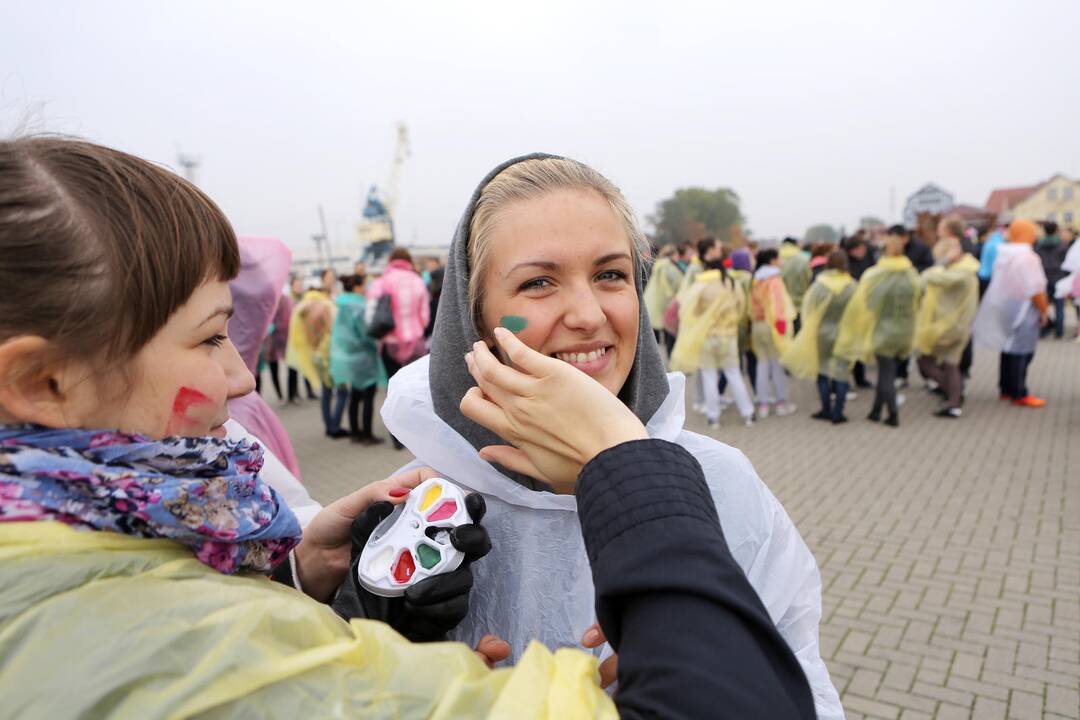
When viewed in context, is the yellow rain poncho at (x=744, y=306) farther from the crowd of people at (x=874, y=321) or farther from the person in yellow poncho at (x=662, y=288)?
the person in yellow poncho at (x=662, y=288)

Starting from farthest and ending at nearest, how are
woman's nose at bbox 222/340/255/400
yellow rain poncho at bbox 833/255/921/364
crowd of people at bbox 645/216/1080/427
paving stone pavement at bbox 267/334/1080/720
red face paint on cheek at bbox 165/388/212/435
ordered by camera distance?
crowd of people at bbox 645/216/1080/427
yellow rain poncho at bbox 833/255/921/364
paving stone pavement at bbox 267/334/1080/720
woman's nose at bbox 222/340/255/400
red face paint on cheek at bbox 165/388/212/435

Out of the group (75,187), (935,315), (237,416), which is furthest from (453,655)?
(935,315)

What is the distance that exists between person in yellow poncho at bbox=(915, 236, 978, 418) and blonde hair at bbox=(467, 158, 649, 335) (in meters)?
7.04

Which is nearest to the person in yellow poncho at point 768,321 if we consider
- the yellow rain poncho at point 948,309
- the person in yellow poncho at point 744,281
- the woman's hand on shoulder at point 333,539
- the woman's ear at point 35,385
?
the person in yellow poncho at point 744,281

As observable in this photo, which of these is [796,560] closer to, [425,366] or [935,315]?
[425,366]

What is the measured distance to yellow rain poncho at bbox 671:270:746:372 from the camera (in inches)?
308

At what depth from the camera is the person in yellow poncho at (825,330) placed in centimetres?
763

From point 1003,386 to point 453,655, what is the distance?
31.2 ft

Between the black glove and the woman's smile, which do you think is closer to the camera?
the black glove

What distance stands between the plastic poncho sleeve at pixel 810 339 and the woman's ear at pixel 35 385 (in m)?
7.74

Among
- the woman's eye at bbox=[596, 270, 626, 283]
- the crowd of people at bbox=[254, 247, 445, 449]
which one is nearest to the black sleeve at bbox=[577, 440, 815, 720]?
the woman's eye at bbox=[596, 270, 626, 283]

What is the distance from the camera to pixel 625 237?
146 cm

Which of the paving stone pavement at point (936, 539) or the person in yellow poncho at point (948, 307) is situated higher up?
the person in yellow poncho at point (948, 307)

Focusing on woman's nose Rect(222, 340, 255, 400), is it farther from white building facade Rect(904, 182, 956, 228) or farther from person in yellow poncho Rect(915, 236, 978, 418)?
white building facade Rect(904, 182, 956, 228)
